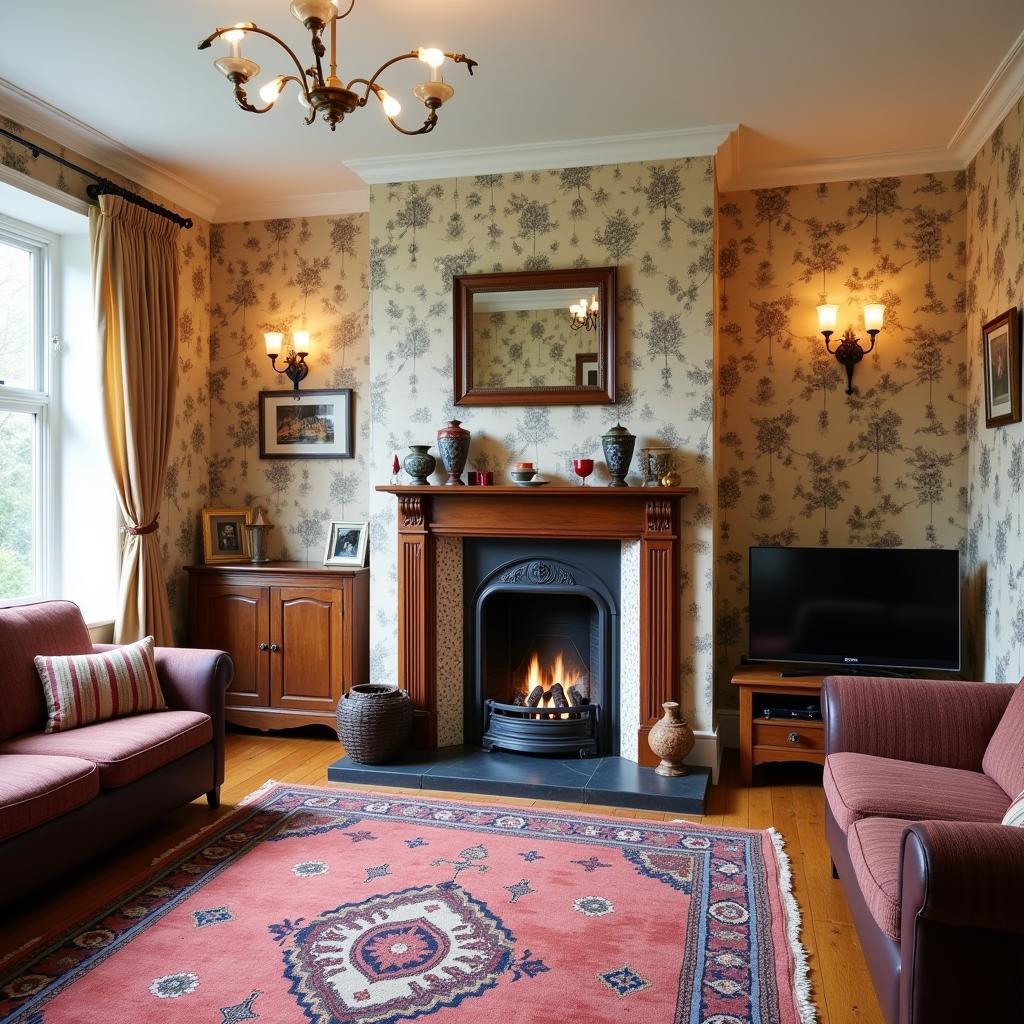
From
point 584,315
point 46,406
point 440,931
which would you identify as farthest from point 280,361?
point 440,931

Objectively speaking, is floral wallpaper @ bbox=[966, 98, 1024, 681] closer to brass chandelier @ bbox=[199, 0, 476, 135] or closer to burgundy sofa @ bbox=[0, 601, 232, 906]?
brass chandelier @ bbox=[199, 0, 476, 135]

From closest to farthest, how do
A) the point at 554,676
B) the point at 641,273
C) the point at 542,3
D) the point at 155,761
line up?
1. the point at 542,3
2. the point at 155,761
3. the point at 641,273
4. the point at 554,676

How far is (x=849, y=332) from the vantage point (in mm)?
4211

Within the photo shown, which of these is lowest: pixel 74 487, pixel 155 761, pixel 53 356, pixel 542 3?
pixel 155 761

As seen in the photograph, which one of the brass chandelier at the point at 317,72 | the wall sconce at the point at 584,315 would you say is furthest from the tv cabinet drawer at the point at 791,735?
the brass chandelier at the point at 317,72

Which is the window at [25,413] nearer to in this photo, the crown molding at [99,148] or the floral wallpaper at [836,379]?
the crown molding at [99,148]

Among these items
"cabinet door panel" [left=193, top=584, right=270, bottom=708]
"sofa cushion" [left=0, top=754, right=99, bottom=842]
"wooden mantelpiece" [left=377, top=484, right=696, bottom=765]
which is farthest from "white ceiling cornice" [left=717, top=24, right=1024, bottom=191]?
"sofa cushion" [left=0, top=754, right=99, bottom=842]

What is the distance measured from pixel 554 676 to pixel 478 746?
50cm

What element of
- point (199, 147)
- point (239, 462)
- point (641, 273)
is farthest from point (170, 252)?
point (641, 273)

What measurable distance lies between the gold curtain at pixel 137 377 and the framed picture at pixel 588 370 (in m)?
2.07

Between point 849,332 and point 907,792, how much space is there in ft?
8.22

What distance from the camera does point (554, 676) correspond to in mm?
4344

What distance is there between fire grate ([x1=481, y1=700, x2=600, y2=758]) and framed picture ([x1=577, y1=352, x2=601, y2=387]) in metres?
1.51

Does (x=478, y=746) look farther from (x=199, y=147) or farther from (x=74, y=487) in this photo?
(x=199, y=147)
